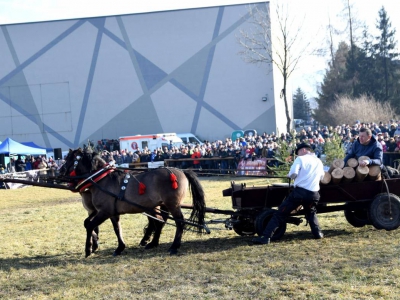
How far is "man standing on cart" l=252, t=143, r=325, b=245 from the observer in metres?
9.41

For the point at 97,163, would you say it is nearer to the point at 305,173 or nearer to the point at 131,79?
the point at 305,173

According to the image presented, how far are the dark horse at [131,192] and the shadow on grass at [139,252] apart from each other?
21 centimetres

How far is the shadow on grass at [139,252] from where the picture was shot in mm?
9242

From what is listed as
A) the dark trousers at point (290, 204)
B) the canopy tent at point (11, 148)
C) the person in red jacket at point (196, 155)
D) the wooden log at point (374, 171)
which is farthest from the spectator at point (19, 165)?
the wooden log at point (374, 171)

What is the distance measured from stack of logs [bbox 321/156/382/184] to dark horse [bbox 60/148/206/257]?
7.07ft

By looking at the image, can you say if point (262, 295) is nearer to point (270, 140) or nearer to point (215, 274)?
point (215, 274)

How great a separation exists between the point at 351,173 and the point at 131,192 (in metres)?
3.58

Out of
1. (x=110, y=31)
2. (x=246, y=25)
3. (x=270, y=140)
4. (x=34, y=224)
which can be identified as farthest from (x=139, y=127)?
(x=34, y=224)

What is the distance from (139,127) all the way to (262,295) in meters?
39.6

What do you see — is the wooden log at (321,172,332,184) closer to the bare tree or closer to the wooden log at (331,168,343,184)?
the wooden log at (331,168,343,184)

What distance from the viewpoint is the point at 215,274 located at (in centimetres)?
768

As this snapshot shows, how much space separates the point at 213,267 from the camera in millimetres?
8062

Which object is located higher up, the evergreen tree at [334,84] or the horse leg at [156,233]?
Result: the evergreen tree at [334,84]

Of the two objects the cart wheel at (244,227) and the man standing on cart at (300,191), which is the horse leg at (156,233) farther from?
the man standing on cart at (300,191)
